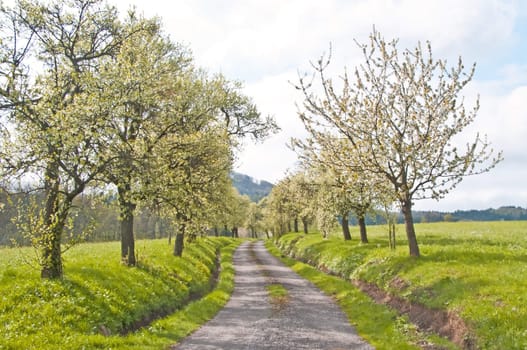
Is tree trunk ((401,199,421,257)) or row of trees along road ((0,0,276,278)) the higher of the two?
row of trees along road ((0,0,276,278))

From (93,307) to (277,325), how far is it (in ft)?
25.8

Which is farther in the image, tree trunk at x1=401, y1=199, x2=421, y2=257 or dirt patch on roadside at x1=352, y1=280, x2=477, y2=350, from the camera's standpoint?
tree trunk at x1=401, y1=199, x2=421, y2=257

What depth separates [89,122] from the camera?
56.5 ft

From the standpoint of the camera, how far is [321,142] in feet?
82.0

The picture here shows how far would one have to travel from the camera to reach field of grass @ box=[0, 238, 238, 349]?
13438 mm

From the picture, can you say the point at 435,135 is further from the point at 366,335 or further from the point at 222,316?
the point at 222,316

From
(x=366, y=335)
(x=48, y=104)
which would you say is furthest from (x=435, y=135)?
(x=48, y=104)

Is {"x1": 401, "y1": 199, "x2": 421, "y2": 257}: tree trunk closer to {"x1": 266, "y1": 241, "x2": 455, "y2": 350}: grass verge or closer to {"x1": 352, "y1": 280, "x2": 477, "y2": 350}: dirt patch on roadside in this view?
{"x1": 352, "y1": 280, "x2": 477, "y2": 350}: dirt patch on roadside

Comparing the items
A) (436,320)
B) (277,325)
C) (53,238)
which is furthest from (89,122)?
(436,320)

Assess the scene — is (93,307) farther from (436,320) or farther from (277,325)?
(436,320)

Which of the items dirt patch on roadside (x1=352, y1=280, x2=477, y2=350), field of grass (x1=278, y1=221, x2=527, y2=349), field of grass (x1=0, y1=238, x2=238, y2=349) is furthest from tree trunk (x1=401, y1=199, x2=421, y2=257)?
field of grass (x1=0, y1=238, x2=238, y2=349)

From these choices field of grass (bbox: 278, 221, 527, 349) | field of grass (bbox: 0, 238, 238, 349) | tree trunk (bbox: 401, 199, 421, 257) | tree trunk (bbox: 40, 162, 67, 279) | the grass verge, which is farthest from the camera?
tree trunk (bbox: 401, 199, 421, 257)

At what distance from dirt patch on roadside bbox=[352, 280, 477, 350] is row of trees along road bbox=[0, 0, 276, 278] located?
1318cm

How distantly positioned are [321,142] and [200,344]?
14.2 meters
